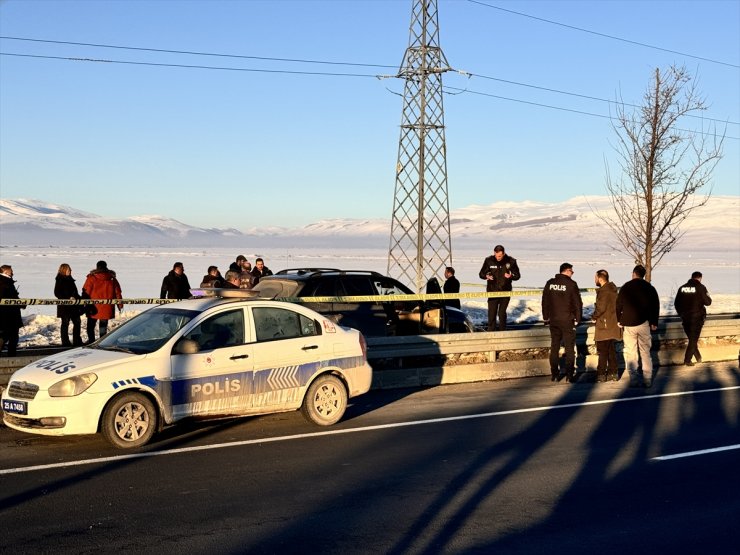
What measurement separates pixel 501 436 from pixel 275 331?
9.16 feet

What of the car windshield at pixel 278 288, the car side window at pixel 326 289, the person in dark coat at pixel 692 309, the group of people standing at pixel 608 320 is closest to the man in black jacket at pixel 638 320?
the group of people standing at pixel 608 320

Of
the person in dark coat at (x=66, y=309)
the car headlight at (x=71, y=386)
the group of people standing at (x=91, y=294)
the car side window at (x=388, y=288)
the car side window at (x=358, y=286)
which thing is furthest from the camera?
the group of people standing at (x=91, y=294)

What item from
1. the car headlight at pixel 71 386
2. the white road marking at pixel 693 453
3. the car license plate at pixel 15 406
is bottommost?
the white road marking at pixel 693 453

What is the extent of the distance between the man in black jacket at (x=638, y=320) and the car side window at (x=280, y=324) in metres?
5.72

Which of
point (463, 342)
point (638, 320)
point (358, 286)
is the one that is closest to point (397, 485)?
point (463, 342)

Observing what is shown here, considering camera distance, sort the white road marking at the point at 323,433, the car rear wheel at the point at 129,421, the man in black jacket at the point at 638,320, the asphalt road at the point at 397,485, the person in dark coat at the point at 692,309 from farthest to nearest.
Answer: the person in dark coat at the point at 692,309, the man in black jacket at the point at 638,320, the car rear wheel at the point at 129,421, the white road marking at the point at 323,433, the asphalt road at the point at 397,485

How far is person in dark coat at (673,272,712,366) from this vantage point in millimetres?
17766

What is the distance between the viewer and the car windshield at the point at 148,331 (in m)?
10.2

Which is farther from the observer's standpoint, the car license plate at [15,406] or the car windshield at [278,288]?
the car windshield at [278,288]

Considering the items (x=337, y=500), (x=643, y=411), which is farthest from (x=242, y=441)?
(x=643, y=411)

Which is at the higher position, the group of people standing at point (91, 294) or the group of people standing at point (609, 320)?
the group of people standing at point (91, 294)

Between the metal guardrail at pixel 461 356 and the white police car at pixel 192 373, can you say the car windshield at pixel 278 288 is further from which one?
the white police car at pixel 192 373

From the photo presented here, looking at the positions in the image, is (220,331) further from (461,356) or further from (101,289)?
(101,289)

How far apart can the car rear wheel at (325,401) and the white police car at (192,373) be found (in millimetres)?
12
